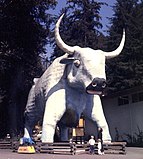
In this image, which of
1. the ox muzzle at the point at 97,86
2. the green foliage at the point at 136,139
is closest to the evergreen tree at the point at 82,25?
the green foliage at the point at 136,139

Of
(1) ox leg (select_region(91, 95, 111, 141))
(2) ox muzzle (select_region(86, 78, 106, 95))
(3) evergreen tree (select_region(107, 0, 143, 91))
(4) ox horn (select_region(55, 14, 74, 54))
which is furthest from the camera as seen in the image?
(3) evergreen tree (select_region(107, 0, 143, 91))

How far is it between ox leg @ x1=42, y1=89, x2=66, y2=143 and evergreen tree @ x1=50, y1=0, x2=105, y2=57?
547 inches

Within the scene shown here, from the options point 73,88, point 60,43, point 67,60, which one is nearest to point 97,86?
point 73,88

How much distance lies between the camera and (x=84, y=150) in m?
17.2

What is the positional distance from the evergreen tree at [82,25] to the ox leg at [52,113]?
1388 centimetres

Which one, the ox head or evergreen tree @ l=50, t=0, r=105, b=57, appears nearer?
the ox head

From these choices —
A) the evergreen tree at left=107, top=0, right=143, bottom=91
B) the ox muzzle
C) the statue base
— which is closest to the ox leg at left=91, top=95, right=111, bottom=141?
the ox muzzle

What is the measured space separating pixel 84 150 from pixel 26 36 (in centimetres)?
1242

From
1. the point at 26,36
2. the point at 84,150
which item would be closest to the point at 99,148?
the point at 84,150

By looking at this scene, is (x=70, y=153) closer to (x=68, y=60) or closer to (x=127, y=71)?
(x=68, y=60)

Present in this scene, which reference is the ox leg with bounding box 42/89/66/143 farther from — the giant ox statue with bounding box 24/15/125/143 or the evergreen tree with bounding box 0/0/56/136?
the evergreen tree with bounding box 0/0/56/136

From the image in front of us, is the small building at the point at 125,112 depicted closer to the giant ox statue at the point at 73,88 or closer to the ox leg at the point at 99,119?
the ox leg at the point at 99,119

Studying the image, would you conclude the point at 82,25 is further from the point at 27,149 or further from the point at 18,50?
the point at 27,149

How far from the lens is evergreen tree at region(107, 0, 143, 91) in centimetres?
2748
